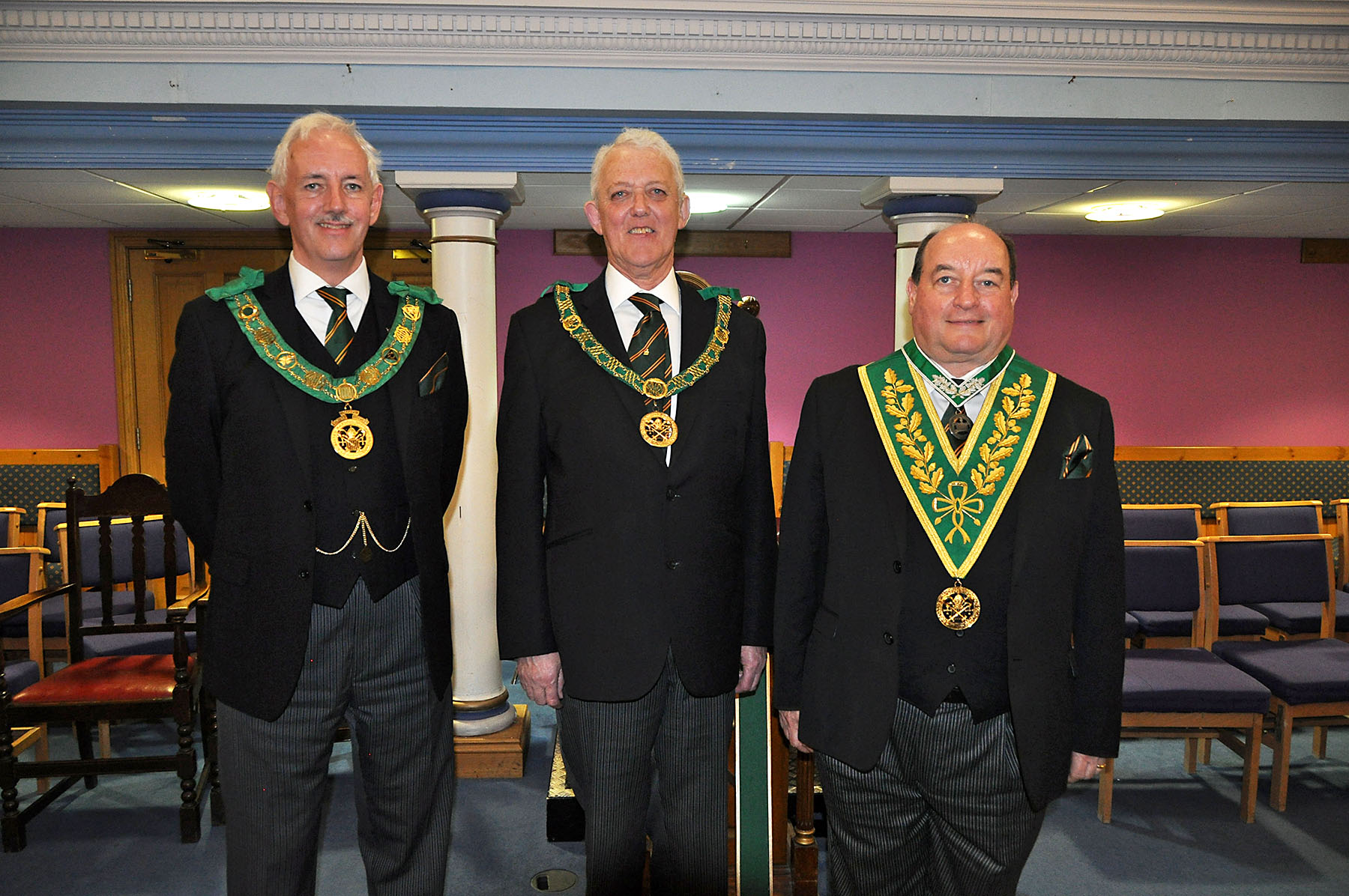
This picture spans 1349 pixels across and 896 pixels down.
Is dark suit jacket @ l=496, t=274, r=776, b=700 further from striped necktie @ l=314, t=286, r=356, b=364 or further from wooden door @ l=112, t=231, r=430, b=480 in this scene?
wooden door @ l=112, t=231, r=430, b=480

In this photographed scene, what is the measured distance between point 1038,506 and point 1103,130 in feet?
7.99

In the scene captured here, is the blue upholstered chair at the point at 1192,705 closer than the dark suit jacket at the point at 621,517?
No

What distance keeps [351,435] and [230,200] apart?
11.0 ft

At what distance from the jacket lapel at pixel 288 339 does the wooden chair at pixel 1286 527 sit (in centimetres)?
428

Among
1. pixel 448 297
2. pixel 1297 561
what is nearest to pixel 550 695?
pixel 448 297

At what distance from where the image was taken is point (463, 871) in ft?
8.70

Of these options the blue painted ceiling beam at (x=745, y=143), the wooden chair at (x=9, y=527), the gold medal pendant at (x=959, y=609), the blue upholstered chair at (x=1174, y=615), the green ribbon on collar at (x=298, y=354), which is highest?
the blue painted ceiling beam at (x=745, y=143)

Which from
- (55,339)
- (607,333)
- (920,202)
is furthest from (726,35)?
(55,339)

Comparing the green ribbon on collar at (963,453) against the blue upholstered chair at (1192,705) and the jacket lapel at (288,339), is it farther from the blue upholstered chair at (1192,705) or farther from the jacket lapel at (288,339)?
the blue upholstered chair at (1192,705)

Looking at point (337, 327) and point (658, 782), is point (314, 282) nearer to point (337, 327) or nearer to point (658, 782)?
point (337, 327)

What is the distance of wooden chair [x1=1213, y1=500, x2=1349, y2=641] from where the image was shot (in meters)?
4.18

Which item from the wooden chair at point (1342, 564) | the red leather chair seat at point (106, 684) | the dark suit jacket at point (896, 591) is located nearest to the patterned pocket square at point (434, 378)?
the dark suit jacket at point (896, 591)

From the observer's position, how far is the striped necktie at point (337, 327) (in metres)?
1.50

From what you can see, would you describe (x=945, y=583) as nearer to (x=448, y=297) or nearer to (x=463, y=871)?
(x=463, y=871)
